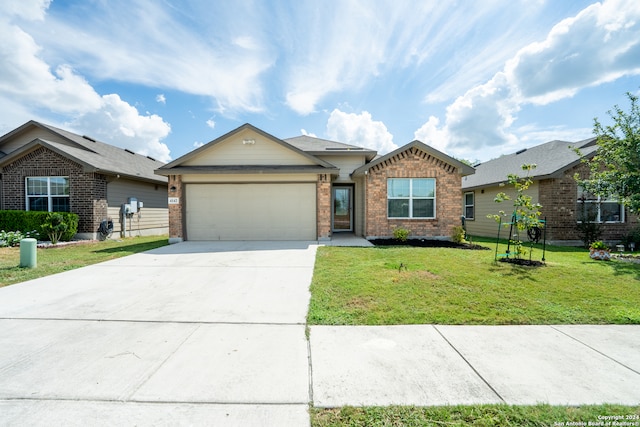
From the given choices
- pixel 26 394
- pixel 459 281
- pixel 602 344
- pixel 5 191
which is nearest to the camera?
pixel 26 394

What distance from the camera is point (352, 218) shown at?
1488 cm

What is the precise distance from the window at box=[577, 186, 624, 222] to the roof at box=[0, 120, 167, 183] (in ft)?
65.9

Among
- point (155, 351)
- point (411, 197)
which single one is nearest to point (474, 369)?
point (155, 351)

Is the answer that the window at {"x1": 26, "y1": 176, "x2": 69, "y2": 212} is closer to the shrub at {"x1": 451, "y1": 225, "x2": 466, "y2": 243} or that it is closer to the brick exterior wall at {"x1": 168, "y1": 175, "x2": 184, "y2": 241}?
the brick exterior wall at {"x1": 168, "y1": 175, "x2": 184, "y2": 241}

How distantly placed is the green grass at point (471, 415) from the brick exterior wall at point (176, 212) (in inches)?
426

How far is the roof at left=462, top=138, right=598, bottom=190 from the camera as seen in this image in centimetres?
1163

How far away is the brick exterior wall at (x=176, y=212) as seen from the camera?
11414 millimetres

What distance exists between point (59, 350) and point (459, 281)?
6.14 m

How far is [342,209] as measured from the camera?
48.7ft

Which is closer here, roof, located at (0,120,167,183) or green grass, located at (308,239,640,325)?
green grass, located at (308,239,640,325)

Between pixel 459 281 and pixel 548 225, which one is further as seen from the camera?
pixel 548 225

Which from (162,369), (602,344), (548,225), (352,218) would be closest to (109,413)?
(162,369)

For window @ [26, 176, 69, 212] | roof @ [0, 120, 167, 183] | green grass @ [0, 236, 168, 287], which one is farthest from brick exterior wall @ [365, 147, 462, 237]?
window @ [26, 176, 69, 212]

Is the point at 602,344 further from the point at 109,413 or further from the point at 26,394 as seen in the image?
the point at 26,394
